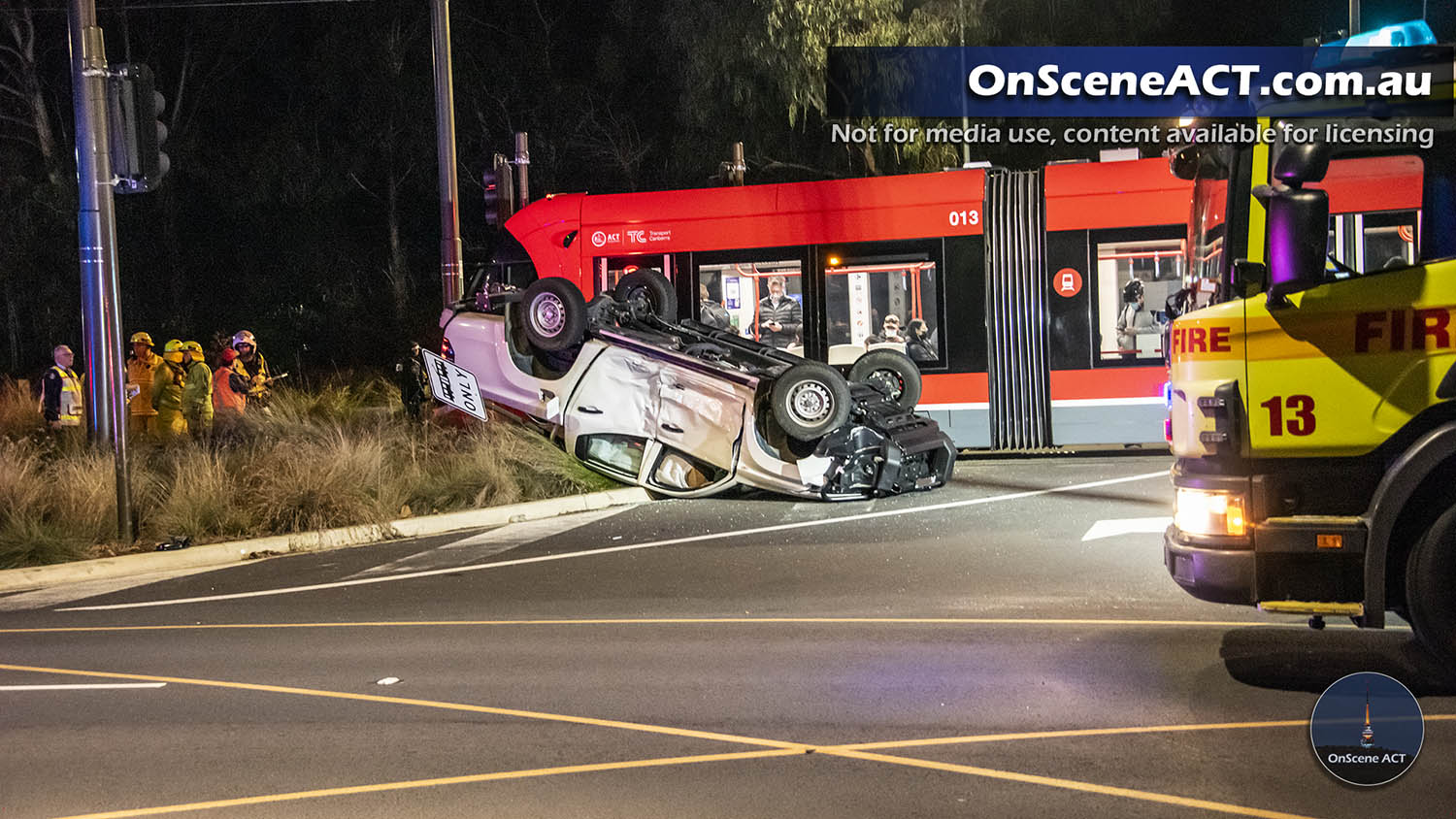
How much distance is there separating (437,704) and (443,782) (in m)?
1.20

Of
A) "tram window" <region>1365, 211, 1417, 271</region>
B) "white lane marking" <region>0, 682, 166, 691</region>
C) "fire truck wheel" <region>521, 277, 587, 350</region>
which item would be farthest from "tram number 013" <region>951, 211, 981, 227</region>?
"white lane marking" <region>0, 682, 166, 691</region>

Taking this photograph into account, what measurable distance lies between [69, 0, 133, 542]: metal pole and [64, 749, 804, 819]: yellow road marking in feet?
23.9

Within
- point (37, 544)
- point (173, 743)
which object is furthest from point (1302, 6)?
point (173, 743)

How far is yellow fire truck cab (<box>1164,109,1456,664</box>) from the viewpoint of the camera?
6023 millimetres

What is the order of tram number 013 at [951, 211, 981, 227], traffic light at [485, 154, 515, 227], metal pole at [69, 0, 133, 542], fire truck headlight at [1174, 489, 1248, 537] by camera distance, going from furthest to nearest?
1. traffic light at [485, 154, 515, 227]
2. tram number 013 at [951, 211, 981, 227]
3. metal pole at [69, 0, 133, 542]
4. fire truck headlight at [1174, 489, 1248, 537]

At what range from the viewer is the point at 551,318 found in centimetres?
1445

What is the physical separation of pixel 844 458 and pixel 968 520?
1.82 meters

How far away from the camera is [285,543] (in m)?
12.1

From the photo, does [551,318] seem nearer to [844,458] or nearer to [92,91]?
[844,458]

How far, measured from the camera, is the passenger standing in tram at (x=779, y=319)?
18.2 m

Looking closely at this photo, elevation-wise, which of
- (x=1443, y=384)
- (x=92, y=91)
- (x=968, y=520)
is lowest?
(x=968, y=520)

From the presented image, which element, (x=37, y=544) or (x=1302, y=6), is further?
(x=1302, y=6)

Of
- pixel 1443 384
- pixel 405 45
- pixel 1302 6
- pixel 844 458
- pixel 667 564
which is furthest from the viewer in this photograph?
pixel 405 45

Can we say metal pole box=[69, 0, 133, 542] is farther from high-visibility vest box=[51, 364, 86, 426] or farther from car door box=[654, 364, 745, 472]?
high-visibility vest box=[51, 364, 86, 426]
